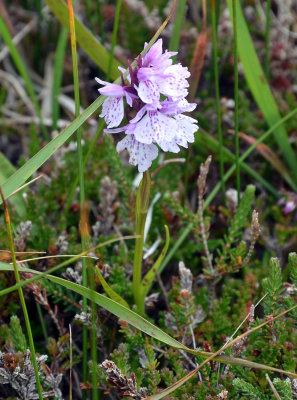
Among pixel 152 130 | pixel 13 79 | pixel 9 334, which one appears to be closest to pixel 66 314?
pixel 9 334

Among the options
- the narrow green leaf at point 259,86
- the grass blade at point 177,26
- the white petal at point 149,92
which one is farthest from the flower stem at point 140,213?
the narrow green leaf at point 259,86

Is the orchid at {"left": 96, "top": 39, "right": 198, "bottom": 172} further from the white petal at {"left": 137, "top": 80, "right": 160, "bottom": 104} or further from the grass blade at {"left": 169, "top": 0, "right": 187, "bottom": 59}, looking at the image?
the grass blade at {"left": 169, "top": 0, "right": 187, "bottom": 59}

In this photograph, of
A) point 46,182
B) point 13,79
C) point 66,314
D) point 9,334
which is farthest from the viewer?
point 13,79

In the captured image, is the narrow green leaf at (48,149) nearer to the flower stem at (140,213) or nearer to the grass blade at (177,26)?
the flower stem at (140,213)

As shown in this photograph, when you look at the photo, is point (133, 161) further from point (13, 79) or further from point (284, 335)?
point (13, 79)

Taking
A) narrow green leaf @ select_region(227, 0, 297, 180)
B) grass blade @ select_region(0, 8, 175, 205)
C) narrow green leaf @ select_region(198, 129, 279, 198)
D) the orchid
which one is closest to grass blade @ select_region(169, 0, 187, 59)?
narrow green leaf @ select_region(227, 0, 297, 180)

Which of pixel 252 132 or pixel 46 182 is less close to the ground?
pixel 46 182

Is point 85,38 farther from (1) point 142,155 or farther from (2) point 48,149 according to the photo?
(1) point 142,155
